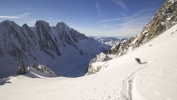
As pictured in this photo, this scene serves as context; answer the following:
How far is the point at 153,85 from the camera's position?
57.5 feet

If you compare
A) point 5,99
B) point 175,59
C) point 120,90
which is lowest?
point 5,99

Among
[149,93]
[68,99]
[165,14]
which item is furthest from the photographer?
[165,14]

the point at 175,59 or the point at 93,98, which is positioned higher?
the point at 175,59

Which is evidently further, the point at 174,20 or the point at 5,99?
the point at 174,20

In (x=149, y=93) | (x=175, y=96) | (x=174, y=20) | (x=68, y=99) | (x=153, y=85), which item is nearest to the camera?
(x=175, y=96)

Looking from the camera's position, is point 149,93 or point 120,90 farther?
point 120,90

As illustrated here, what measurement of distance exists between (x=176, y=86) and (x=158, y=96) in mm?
2677

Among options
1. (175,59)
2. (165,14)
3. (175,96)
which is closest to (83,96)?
(175,96)

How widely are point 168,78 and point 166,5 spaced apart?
200ft

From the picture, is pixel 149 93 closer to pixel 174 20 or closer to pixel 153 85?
pixel 153 85

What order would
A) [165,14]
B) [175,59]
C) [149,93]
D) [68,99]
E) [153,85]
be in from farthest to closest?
[165,14]
[175,59]
[68,99]
[153,85]
[149,93]

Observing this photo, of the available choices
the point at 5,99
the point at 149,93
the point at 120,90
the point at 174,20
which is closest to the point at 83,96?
the point at 120,90

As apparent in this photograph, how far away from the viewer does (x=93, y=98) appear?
17766 millimetres

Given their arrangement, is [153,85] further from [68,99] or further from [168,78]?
[68,99]
